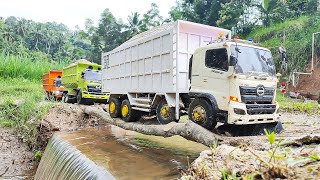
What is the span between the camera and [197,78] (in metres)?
6.60

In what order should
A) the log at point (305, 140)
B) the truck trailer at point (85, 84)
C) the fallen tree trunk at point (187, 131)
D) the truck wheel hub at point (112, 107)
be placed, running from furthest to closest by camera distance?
the truck trailer at point (85, 84), the truck wheel hub at point (112, 107), the fallen tree trunk at point (187, 131), the log at point (305, 140)

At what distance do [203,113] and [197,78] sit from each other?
797mm

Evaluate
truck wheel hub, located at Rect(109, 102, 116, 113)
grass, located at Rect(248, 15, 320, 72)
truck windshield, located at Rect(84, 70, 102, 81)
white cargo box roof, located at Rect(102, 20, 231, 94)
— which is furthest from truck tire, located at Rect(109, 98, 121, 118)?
grass, located at Rect(248, 15, 320, 72)

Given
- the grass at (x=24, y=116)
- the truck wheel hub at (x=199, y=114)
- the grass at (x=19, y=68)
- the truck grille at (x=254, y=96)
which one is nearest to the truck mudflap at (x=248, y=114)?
the truck grille at (x=254, y=96)

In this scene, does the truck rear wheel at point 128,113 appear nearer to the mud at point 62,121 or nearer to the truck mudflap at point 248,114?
the mud at point 62,121

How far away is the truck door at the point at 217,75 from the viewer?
6012 millimetres

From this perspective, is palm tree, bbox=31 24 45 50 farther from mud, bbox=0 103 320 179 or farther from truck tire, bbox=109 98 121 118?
truck tire, bbox=109 98 121 118

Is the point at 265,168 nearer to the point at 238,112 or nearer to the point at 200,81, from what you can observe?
the point at 238,112

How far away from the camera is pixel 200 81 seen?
256 inches

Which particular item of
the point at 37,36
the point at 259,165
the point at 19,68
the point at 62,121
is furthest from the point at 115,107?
the point at 37,36

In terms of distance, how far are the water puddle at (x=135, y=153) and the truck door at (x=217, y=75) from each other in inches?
44.8

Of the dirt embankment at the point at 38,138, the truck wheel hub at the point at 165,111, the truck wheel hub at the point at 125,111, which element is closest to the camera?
the truck wheel hub at the point at 165,111

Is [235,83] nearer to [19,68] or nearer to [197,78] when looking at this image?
[197,78]

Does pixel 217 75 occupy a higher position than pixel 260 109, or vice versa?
pixel 217 75
